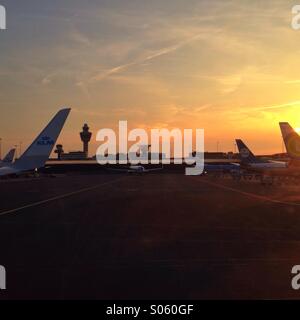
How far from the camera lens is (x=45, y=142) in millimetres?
30609

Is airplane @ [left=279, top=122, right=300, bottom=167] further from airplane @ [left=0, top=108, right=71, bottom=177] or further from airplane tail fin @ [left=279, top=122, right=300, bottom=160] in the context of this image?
airplane @ [left=0, top=108, right=71, bottom=177]

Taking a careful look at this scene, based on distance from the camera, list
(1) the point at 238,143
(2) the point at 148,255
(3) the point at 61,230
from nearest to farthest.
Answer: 1. (2) the point at 148,255
2. (3) the point at 61,230
3. (1) the point at 238,143

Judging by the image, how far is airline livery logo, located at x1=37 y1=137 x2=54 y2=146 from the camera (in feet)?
100

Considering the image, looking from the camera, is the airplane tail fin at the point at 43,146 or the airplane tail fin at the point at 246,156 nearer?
the airplane tail fin at the point at 43,146

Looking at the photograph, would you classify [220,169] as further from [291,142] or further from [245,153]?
[291,142]

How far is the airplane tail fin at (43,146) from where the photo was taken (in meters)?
30.3

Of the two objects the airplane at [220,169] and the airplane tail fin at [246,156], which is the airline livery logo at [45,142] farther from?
the airplane at [220,169]

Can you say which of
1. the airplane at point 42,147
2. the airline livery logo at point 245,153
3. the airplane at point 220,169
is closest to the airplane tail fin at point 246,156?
the airline livery logo at point 245,153

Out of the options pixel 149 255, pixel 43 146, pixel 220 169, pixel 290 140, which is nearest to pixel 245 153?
pixel 290 140

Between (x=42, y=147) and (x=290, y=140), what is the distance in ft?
103

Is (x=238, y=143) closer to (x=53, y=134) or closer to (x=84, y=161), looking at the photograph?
(x=53, y=134)

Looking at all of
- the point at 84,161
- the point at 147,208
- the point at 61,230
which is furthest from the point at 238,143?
the point at 84,161

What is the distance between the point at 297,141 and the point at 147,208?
28161 mm

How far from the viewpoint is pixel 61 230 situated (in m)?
20.1
